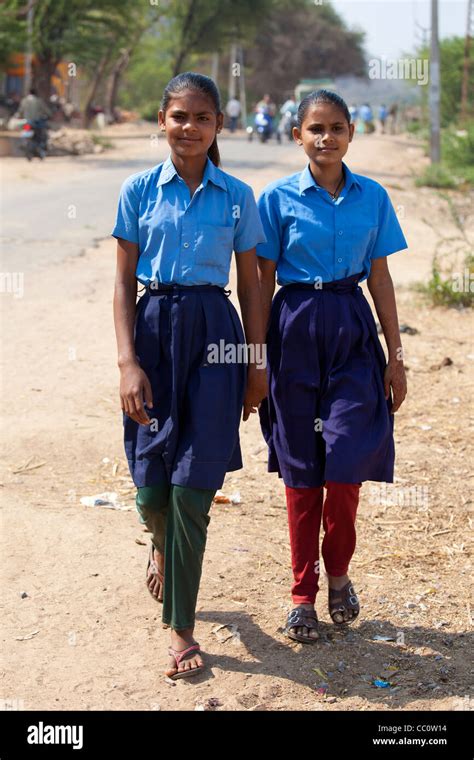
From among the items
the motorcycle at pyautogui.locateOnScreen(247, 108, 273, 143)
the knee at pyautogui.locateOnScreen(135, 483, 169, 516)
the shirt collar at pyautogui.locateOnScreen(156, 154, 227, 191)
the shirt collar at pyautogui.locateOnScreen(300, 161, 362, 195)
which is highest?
the motorcycle at pyautogui.locateOnScreen(247, 108, 273, 143)

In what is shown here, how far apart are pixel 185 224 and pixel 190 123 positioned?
12.7 inches

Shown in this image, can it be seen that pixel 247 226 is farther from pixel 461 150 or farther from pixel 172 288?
pixel 461 150

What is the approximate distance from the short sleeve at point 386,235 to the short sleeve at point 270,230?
34cm

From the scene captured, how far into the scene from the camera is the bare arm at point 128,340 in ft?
10.7

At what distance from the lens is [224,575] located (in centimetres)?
421

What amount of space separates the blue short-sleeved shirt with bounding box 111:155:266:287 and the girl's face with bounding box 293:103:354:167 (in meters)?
0.36

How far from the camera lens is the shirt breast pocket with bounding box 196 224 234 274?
10.6ft

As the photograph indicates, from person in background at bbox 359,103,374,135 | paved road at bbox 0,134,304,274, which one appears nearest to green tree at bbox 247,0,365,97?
person in background at bbox 359,103,374,135

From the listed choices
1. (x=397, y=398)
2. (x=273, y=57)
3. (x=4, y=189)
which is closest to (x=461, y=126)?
(x=4, y=189)

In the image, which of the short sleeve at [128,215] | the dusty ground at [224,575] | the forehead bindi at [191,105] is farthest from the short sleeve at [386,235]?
the dusty ground at [224,575]

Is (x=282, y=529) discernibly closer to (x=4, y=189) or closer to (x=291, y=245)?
(x=291, y=245)

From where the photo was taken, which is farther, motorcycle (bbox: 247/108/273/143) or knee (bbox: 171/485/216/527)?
motorcycle (bbox: 247/108/273/143)

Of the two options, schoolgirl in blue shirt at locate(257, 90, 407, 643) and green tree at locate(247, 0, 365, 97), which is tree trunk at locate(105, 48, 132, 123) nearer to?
green tree at locate(247, 0, 365, 97)

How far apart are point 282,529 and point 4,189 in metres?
14.1
